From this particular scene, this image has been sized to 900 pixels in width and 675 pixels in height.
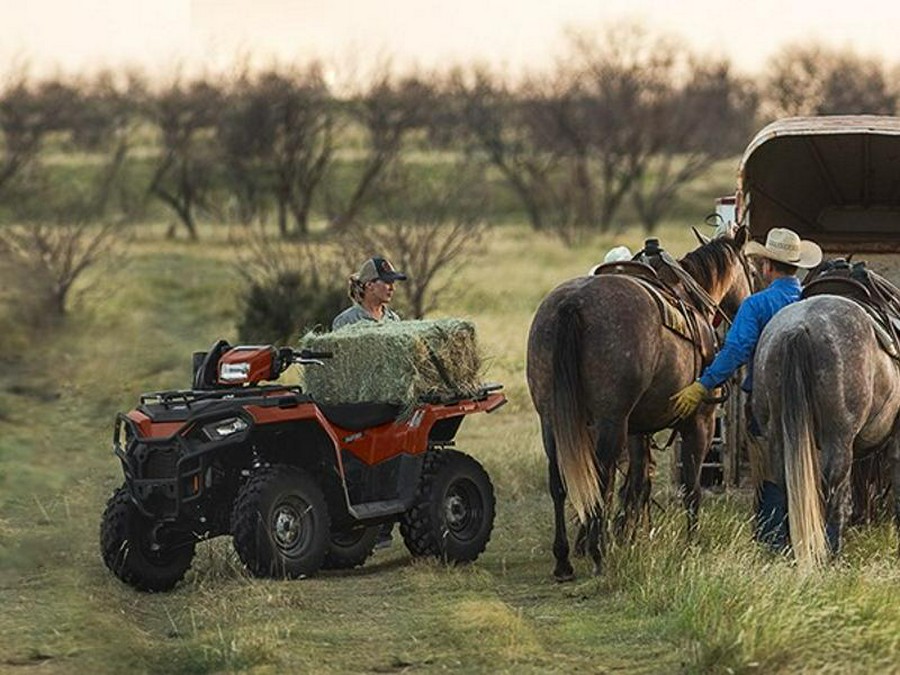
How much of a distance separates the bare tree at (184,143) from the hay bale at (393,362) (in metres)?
27.5

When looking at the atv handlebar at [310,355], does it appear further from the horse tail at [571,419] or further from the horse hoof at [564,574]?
the horse hoof at [564,574]

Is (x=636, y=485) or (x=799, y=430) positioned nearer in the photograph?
(x=799, y=430)

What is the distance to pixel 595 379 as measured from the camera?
10.0 meters

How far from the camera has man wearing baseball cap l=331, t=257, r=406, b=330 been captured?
10828mm

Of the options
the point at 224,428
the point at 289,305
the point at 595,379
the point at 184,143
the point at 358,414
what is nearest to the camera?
the point at 224,428

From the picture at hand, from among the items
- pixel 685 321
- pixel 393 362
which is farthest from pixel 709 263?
pixel 393 362

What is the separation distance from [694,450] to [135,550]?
10.5ft

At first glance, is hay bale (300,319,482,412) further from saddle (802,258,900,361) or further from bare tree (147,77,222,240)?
bare tree (147,77,222,240)

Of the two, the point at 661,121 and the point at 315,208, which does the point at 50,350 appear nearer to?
the point at 315,208

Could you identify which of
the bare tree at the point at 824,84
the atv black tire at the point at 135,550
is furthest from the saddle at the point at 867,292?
the bare tree at the point at 824,84

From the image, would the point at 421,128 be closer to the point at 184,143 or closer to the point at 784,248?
the point at 184,143

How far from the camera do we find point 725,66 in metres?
61.4

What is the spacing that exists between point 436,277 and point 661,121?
2129cm

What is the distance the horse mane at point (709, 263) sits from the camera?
11344mm
